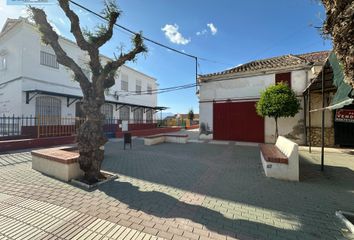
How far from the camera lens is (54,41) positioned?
4988 millimetres

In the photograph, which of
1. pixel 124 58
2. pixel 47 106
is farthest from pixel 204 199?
pixel 47 106

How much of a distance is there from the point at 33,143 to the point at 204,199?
971cm

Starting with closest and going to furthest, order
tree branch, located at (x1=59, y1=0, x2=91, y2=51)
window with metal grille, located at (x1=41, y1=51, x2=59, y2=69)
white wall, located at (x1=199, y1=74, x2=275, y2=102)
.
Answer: tree branch, located at (x1=59, y1=0, x2=91, y2=51)
white wall, located at (x1=199, y1=74, x2=275, y2=102)
window with metal grille, located at (x1=41, y1=51, x2=59, y2=69)

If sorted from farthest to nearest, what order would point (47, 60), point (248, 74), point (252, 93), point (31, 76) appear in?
point (47, 60) → point (31, 76) → point (248, 74) → point (252, 93)

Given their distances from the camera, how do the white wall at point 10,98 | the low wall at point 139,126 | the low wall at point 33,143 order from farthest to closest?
the low wall at point 139,126 < the white wall at point 10,98 < the low wall at point 33,143

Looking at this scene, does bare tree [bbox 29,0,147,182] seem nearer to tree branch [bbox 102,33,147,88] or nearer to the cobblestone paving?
tree branch [bbox 102,33,147,88]

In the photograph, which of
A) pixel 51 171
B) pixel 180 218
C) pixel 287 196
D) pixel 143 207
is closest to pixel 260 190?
pixel 287 196

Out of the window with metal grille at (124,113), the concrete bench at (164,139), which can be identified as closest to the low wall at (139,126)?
the window with metal grille at (124,113)

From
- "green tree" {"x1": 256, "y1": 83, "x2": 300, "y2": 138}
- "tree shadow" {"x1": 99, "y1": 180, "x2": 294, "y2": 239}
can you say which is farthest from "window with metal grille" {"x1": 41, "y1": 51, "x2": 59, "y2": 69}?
"green tree" {"x1": 256, "y1": 83, "x2": 300, "y2": 138}

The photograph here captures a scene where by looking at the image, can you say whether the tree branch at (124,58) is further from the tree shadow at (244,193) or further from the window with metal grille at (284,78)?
the window with metal grille at (284,78)

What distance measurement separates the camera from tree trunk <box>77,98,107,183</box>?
475cm

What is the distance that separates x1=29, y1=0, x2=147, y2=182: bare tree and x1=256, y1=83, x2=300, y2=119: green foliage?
8167 mm

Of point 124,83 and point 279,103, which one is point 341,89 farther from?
point 124,83

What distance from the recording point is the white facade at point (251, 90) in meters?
11.5
